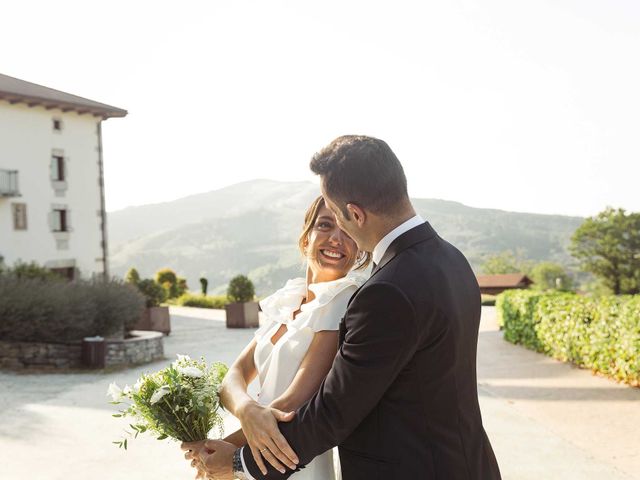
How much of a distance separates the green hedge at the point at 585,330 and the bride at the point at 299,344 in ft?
29.6

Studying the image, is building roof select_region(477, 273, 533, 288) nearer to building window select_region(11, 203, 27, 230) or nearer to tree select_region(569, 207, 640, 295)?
tree select_region(569, 207, 640, 295)

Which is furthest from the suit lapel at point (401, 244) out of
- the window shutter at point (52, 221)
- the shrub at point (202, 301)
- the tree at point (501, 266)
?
the tree at point (501, 266)

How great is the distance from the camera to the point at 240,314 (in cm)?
2312

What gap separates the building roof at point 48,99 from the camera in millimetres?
28656

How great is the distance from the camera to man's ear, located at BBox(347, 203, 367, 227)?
2.11 meters

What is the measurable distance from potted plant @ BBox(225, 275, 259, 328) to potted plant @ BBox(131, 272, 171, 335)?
2.17 m

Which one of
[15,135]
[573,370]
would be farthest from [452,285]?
[15,135]

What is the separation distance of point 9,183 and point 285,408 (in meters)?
29.1

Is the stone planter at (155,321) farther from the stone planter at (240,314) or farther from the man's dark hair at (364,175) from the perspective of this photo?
the man's dark hair at (364,175)

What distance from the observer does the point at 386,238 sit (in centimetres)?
214

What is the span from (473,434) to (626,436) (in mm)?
6791

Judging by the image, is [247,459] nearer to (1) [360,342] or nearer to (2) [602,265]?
(1) [360,342]

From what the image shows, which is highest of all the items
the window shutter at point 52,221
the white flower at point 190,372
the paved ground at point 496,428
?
the window shutter at point 52,221

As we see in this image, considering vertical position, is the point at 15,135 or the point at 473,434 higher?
the point at 15,135
